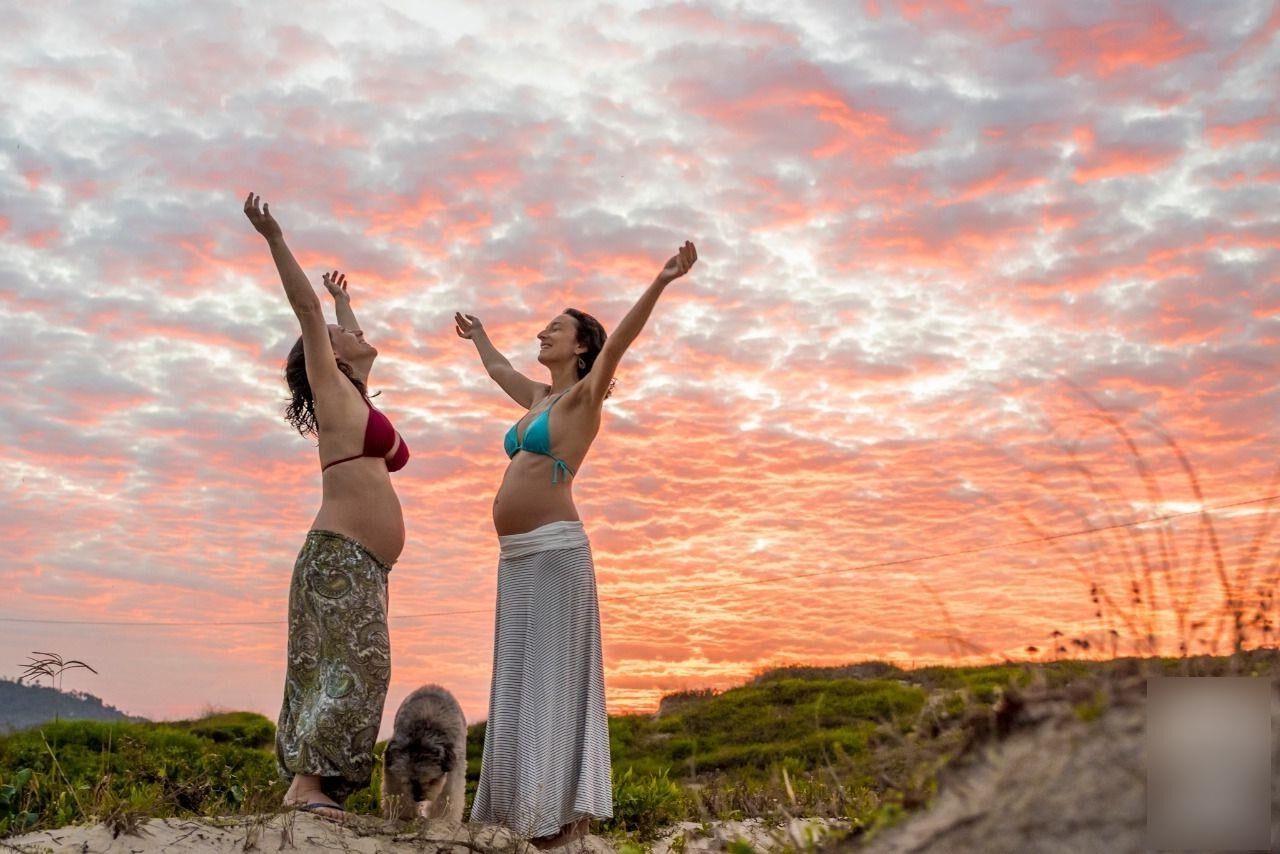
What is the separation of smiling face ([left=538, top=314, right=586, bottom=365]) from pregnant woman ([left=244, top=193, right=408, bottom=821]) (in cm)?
112

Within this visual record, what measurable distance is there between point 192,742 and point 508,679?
8.52 metres

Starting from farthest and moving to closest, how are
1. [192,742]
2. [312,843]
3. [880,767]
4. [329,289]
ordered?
1. [192,742]
2. [329,289]
3. [312,843]
4. [880,767]

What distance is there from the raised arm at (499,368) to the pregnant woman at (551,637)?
1.00 m

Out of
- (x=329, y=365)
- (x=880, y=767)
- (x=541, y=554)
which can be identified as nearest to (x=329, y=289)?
(x=329, y=365)

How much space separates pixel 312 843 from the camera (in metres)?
5.56

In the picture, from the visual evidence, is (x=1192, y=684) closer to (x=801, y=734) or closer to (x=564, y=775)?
(x=564, y=775)

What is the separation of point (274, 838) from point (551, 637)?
1.86 meters

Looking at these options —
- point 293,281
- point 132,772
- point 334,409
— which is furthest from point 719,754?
point 293,281

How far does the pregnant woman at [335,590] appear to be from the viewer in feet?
20.4

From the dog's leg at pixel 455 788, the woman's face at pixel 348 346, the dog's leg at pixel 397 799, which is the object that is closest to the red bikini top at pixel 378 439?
the woman's face at pixel 348 346

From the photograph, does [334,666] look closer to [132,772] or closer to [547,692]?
[547,692]

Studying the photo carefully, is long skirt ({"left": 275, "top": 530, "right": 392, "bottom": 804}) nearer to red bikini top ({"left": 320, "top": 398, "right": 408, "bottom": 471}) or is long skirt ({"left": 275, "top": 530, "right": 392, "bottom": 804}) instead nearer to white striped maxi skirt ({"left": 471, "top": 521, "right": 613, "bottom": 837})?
red bikini top ({"left": 320, "top": 398, "right": 408, "bottom": 471})

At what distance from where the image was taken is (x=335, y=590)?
251 inches

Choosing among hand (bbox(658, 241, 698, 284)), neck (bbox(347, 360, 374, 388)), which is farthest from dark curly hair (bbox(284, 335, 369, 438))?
hand (bbox(658, 241, 698, 284))
